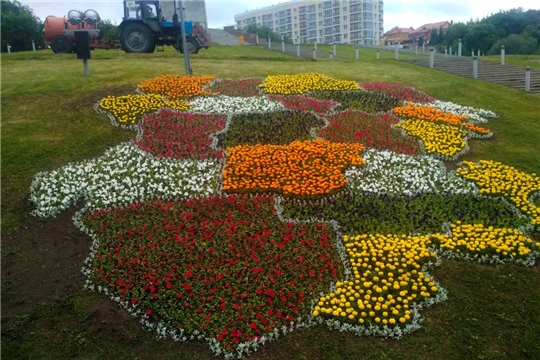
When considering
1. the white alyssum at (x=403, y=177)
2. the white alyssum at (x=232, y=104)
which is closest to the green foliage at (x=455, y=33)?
the white alyssum at (x=232, y=104)

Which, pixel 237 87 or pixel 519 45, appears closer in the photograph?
pixel 237 87

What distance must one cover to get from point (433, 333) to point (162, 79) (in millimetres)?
15482

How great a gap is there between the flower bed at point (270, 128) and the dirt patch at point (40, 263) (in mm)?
5307

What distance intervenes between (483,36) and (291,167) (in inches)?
2418

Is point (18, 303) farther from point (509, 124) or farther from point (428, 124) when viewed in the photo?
point (509, 124)

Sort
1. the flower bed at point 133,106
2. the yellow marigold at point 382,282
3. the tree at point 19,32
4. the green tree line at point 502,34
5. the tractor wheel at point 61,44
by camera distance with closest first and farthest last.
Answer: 1. the yellow marigold at point 382,282
2. the flower bed at point 133,106
3. the tractor wheel at point 61,44
4. the tree at point 19,32
5. the green tree line at point 502,34

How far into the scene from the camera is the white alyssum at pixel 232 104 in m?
15.4

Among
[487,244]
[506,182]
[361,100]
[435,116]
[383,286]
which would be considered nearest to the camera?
[383,286]

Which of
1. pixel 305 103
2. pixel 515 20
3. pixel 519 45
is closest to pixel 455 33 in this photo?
pixel 515 20

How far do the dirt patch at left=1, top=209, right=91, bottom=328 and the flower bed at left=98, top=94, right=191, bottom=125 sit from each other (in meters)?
5.57

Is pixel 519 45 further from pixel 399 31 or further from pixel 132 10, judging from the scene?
pixel 399 31

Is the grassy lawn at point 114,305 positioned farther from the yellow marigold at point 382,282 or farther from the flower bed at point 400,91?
the flower bed at point 400,91

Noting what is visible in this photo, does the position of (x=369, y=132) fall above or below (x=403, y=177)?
above

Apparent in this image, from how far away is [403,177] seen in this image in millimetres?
11000
